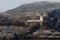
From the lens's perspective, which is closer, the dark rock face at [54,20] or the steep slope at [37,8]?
the dark rock face at [54,20]

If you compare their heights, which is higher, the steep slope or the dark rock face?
the steep slope

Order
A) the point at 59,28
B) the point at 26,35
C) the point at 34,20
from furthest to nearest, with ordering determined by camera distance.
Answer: the point at 34,20
the point at 59,28
the point at 26,35

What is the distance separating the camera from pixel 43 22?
1877cm

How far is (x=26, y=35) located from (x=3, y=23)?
3.48 metres

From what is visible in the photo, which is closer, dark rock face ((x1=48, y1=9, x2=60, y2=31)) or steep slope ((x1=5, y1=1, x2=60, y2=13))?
dark rock face ((x1=48, y1=9, x2=60, y2=31))

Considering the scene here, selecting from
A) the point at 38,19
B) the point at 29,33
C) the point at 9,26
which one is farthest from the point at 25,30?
the point at 38,19

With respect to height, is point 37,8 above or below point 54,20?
above

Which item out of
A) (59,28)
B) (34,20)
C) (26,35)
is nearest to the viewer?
(26,35)

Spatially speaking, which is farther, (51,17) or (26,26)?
(51,17)

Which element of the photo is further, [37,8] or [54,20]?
[37,8]

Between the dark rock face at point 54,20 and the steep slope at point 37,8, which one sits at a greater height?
the steep slope at point 37,8

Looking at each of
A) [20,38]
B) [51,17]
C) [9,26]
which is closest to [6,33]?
[20,38]

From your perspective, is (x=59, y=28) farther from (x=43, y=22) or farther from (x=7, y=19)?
(x=7, y=19)

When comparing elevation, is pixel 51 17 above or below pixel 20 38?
above
